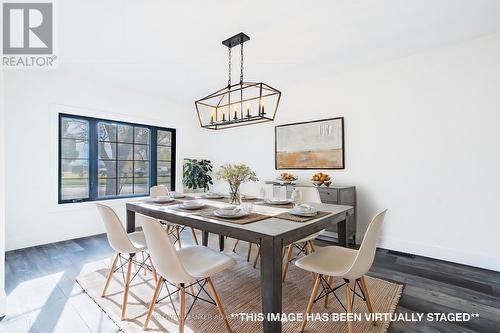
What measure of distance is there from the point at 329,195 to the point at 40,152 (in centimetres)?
412

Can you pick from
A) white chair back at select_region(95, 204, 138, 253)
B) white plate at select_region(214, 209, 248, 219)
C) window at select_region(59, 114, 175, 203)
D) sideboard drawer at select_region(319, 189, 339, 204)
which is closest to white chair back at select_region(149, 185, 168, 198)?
white chair back at select_region(95, 204, 138, 253)

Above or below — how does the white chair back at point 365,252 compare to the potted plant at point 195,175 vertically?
below

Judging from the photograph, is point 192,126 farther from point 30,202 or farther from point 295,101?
point 30,202

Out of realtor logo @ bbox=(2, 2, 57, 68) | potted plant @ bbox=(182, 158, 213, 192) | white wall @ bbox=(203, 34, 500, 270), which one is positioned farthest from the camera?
potted plant @ bbox=(182, 158, 213, 192)

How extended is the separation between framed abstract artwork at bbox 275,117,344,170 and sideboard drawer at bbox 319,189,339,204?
20.7 inches

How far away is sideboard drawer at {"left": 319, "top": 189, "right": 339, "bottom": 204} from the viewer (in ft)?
11.3

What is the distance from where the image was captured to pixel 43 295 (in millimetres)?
2199

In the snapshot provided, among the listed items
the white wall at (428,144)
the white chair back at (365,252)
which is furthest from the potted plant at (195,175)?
the white chair back at (365,252)

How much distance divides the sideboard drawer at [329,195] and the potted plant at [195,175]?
102 inches

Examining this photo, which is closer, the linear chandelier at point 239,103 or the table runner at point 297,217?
the table runner at point 297,217

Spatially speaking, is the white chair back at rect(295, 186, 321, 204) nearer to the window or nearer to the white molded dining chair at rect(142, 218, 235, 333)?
the white molded dining chair at rect(142, 218, 235, 333)

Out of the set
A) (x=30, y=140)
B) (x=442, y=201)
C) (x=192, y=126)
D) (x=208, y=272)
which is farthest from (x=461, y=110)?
(x=30, y=140)

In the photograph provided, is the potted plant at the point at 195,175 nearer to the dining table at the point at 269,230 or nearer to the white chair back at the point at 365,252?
the dining table at the point at 269,230

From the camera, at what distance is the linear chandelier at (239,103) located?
231cm
